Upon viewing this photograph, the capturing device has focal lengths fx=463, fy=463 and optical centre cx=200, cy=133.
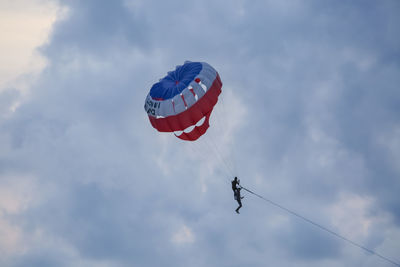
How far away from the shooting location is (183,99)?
108 feet

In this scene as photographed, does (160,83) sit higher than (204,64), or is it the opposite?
(204,64)

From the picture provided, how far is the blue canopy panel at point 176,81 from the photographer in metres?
33.5

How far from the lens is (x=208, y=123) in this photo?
3638 cm

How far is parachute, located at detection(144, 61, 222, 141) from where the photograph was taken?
109 ft

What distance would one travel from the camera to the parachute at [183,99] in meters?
33.2

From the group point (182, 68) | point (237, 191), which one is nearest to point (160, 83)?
point (182, 68)

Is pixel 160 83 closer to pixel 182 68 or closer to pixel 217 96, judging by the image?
pixel 182 68

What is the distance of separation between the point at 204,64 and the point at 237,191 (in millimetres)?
10206

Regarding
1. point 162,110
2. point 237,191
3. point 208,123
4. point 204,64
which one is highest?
point 204,64

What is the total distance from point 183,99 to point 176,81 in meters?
2.29

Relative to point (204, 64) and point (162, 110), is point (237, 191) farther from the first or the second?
point (204, 64)

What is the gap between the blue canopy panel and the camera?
110ft

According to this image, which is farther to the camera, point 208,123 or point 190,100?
point 208,123

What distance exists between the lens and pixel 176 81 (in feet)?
114
